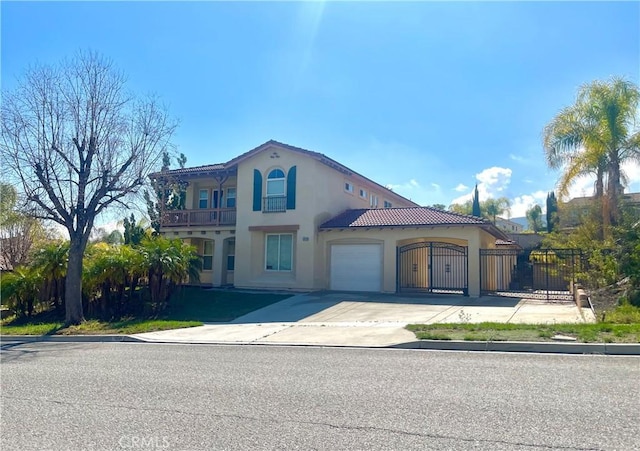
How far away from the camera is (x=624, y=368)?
760 centimetres

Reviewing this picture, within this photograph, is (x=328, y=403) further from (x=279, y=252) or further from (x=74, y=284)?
(x=279, y=252)

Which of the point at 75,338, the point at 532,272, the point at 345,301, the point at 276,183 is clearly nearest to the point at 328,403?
the point at 75,338

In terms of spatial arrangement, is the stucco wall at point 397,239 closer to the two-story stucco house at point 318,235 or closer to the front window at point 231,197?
the two-story stucco house at point 318,235

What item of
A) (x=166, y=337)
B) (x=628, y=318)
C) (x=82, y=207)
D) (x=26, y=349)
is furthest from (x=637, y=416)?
(x=82, y=207)

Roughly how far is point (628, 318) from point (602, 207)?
33.4ft

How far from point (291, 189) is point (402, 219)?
542 cm

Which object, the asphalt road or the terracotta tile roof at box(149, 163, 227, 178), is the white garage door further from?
the asphalt road

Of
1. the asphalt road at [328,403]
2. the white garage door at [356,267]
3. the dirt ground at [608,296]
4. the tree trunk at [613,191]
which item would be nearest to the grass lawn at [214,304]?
the white garage door at [356,267]

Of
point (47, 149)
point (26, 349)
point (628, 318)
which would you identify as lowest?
point (26, 349)

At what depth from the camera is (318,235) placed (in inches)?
921

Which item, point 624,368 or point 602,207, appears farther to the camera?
point 602,207

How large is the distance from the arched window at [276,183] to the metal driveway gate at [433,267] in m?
6.46

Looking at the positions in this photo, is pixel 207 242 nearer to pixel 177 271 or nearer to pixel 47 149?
pixel 177 271

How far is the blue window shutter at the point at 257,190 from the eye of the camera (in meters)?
24.5
